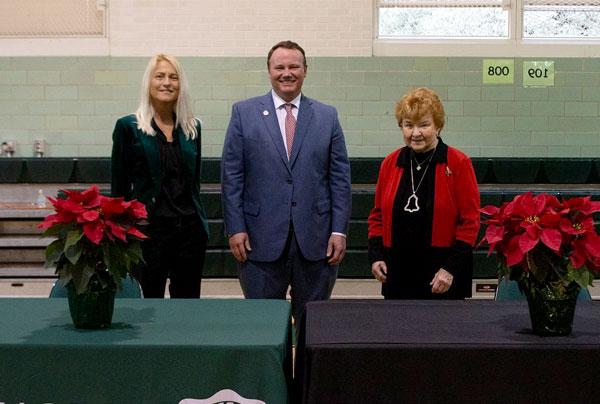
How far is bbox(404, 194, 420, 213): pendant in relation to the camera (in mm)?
3127

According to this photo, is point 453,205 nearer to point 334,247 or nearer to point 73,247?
point 334,247

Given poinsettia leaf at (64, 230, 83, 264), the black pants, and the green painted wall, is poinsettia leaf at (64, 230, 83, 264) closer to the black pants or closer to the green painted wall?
the black pants

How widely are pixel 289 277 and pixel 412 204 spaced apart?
653mm

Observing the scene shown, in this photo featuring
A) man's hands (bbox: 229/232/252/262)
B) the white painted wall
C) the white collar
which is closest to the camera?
man's hands (bbox: 229/232/252/262)

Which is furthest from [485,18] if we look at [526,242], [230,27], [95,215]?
[95,215]

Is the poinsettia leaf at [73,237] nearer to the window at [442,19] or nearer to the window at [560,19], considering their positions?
the window at [442,19]

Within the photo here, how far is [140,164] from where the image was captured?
3.60 meters

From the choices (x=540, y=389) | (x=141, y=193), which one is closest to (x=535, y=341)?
(x=540, y=389)

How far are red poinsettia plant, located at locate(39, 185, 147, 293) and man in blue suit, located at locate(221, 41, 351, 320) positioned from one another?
1.05 m

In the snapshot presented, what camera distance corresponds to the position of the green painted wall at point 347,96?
744 cm

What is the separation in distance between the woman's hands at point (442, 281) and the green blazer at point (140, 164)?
1123 millimetres

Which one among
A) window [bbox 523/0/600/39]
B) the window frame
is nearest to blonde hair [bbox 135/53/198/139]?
the window frame

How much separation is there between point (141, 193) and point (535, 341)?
199cm

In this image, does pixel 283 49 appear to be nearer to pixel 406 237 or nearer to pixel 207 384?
pixel 406 237
